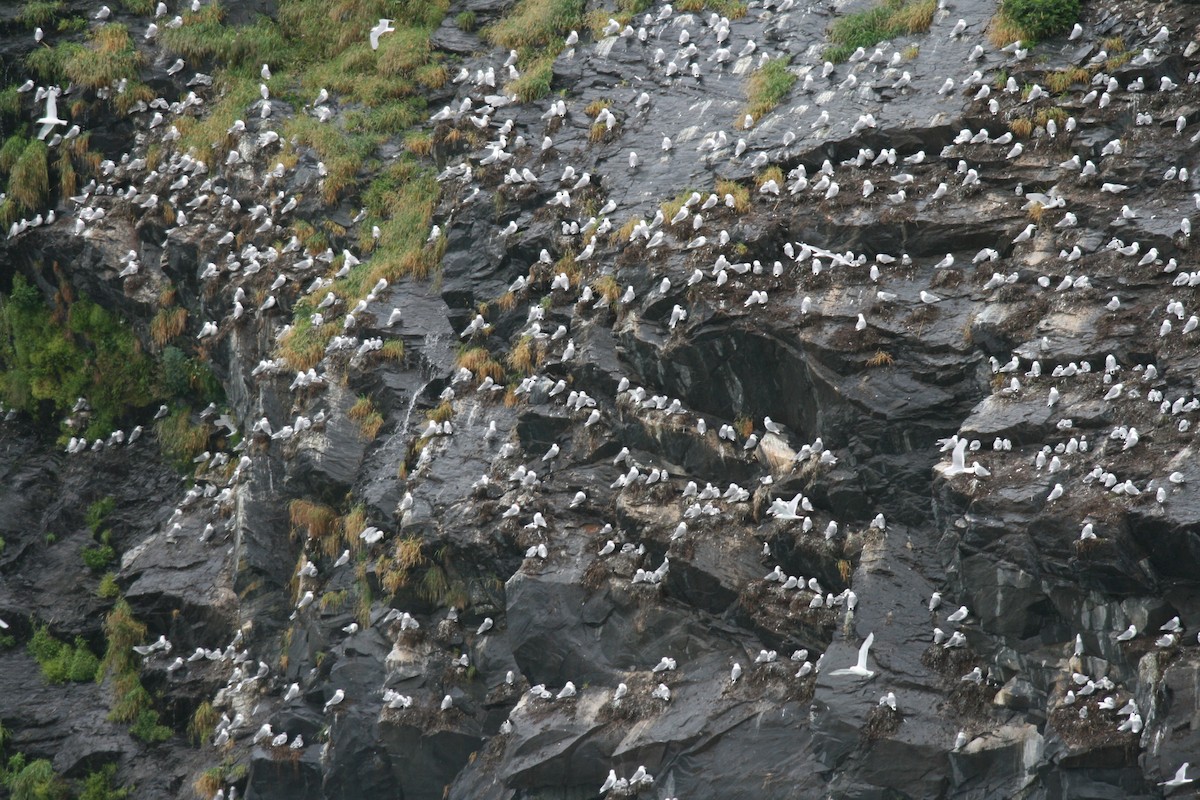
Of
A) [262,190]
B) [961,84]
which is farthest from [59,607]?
[961,84]

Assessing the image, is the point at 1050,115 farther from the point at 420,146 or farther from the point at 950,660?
the point at 420,146

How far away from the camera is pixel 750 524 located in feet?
62.6

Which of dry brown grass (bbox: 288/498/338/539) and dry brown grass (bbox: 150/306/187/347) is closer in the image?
dry brown grass (bbox: 288/498/338/539)

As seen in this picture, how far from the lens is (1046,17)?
872 inches

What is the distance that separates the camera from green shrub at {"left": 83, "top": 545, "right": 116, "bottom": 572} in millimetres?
27703

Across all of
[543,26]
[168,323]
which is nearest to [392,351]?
[168,323]

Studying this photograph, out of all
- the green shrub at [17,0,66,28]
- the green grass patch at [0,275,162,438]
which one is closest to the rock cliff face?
the green grass patch at [0,275,162,438]

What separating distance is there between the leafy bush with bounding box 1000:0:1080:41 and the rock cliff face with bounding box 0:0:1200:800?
0.44 metres

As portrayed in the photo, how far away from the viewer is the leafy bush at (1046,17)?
870 inches

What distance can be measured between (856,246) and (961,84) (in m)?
3.91

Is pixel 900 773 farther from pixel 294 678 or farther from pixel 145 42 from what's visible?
pixel 145 42

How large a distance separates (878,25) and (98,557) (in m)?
18.1

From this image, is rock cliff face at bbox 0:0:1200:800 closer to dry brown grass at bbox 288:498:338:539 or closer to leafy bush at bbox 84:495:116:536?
dry brown grass at bbox 288:498:338:539

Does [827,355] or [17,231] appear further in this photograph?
[17,231]
